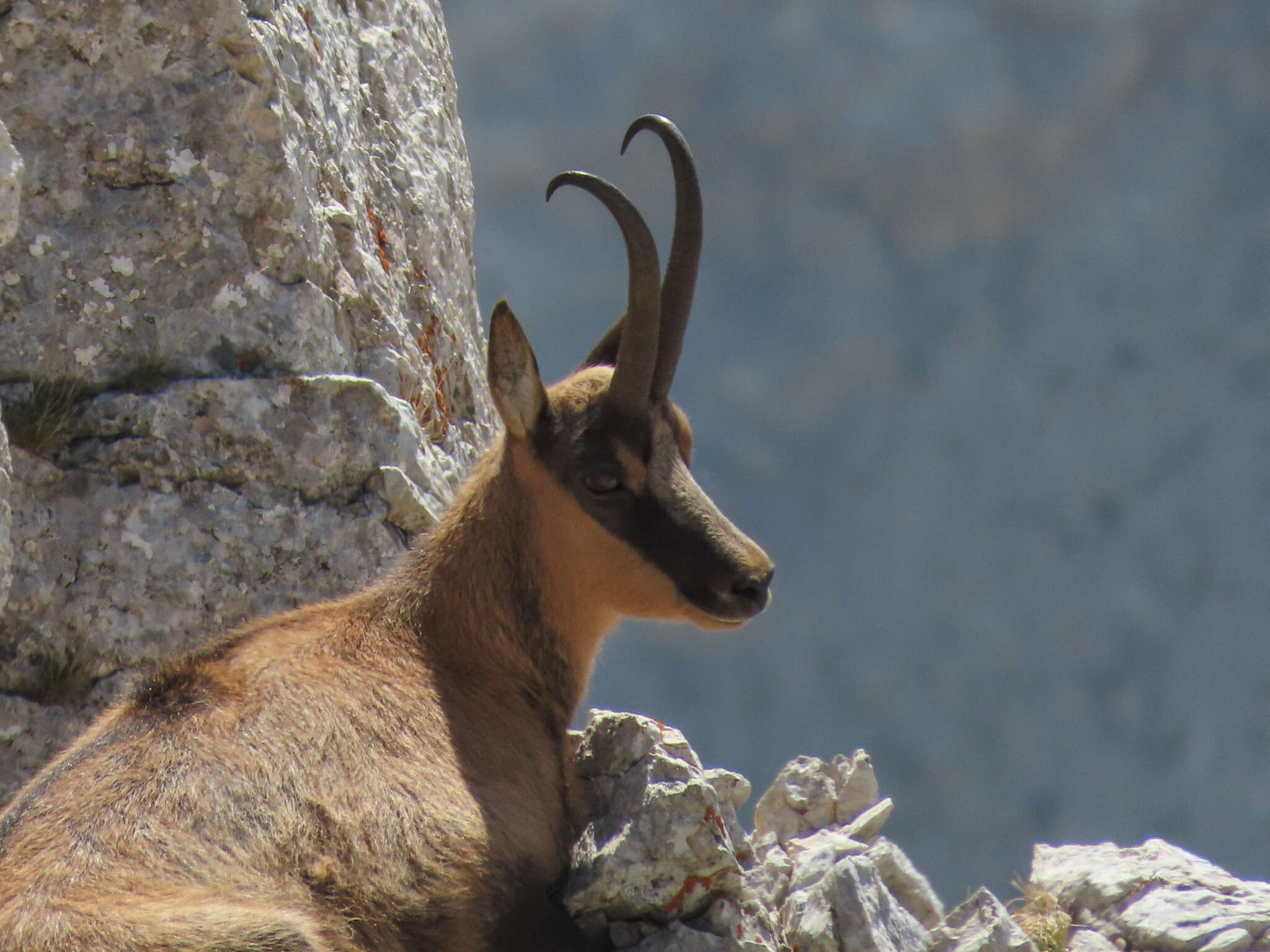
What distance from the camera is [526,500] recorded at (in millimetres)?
5766

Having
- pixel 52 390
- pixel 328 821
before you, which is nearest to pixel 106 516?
pixel 52 390

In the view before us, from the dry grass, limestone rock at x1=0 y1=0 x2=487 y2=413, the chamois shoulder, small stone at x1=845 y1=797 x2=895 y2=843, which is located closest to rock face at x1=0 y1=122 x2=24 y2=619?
the chamois shoulder

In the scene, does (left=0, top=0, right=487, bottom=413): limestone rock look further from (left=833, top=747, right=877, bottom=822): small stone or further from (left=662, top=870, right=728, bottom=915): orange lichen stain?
(left=662, top=870, right=728, bottom=915): orange lichen stain

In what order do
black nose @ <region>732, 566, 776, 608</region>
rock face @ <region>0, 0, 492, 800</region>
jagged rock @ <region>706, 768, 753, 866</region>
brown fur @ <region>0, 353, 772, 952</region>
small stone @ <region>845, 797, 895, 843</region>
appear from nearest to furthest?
brown fur @ <region>0, 353, 772, 952</region> < jagged rock @ <region>706, 768, 753, 866</region> < black nose @ <region>732, 566, 776, 608</region> < rock face @ <region>0, 0, 492, 800</region> < small stone @ <region>845, 797, 895, 843</region>

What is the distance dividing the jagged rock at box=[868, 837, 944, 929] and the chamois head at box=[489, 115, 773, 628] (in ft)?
4.01

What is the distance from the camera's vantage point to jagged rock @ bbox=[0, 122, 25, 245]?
475 centimetres

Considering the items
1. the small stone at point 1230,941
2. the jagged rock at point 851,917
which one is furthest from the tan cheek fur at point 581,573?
the small stone at point 1230,941

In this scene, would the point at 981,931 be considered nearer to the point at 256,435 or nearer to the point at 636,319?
the point at 636,319

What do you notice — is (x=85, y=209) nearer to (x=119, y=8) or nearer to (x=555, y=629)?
(x=119, y=8)

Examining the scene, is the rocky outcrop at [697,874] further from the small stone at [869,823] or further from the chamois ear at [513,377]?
the chamois ear at [513,377]

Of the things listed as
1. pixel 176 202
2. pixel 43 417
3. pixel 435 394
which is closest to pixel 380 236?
pixel 435 394

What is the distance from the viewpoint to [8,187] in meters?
4.79

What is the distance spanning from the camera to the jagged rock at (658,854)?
4.80 metres

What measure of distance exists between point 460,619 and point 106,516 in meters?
1.88
